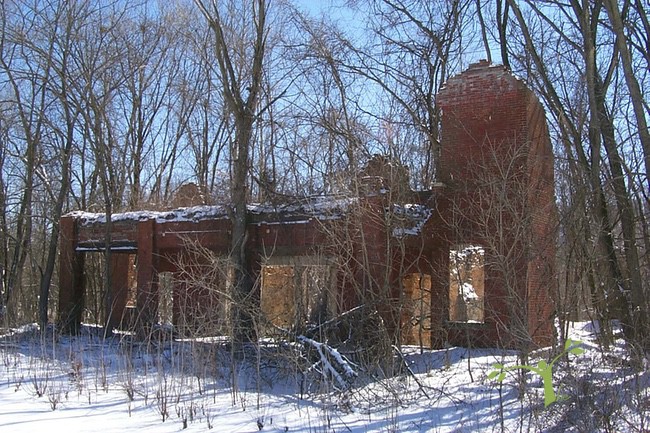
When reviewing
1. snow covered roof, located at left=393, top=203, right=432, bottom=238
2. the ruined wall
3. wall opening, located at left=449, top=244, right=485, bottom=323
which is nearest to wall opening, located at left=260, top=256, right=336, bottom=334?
snow covered roof, located at left=393, top=203, right=432, bottom=238

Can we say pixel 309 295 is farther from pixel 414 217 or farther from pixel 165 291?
pixel 165 291

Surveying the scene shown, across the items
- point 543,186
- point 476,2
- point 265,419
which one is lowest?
point 265,419

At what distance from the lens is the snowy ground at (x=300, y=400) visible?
28.6 ft

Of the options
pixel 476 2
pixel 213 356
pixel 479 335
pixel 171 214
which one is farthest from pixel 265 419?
pixel 476 2

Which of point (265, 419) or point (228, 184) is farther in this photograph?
point (228, 184)

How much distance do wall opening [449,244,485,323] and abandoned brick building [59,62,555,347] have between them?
0.43 ft

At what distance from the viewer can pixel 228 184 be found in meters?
20.1

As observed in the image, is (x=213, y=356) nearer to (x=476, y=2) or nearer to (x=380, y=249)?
(x=380, y=249)

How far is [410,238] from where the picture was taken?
52.4 feet

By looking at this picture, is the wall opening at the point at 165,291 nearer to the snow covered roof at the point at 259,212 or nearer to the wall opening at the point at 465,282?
the snow covered roof at the point at 259,212

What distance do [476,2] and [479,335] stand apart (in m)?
11.4

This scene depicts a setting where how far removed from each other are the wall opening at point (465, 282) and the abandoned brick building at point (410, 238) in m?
0.13

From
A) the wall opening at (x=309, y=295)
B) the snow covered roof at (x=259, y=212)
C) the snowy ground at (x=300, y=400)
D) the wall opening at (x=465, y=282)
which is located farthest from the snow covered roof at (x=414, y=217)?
the snowy ground at (x=300, y=400)

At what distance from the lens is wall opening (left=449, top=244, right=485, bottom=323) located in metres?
15.9
